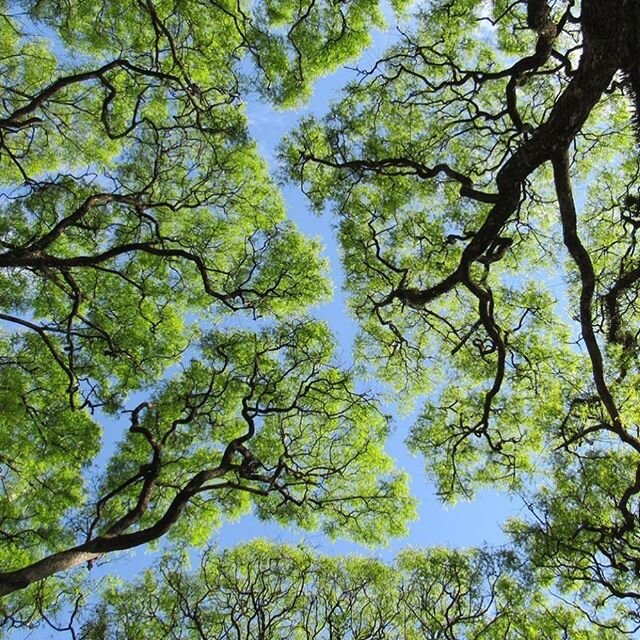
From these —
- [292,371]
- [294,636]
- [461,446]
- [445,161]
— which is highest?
[445,161]

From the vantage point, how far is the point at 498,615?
1083 centimetres

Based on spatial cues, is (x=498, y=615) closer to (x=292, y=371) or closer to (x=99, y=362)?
(x=292, y=371)

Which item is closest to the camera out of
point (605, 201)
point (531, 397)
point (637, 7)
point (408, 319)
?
point (637, 7)

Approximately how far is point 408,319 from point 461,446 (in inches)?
111

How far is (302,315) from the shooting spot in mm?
12102

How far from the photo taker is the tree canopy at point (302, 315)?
10.4 metres

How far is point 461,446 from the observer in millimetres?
11664

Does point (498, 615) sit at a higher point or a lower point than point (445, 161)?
lower

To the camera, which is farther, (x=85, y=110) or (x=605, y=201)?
(x=85, y=110)

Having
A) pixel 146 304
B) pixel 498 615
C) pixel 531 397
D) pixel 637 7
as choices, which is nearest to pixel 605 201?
pixel 531 397

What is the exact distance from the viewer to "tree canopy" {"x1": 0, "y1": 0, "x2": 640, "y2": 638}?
10.4m

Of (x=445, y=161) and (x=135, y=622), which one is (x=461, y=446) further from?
(x=135, y=622)

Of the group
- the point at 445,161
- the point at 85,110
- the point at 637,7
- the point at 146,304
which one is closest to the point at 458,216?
the point at 445,161

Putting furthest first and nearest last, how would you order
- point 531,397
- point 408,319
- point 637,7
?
point 408,319
point 531,397
point 637,7
